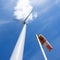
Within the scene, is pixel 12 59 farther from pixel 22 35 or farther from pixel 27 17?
pixel 27 17

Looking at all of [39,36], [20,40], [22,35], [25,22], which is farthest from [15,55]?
[39,36]

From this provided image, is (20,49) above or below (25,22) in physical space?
below

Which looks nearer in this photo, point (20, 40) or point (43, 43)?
point (20, 40)

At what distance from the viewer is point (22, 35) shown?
3700 centimetres

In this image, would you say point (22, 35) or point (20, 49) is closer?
point (20, 49)

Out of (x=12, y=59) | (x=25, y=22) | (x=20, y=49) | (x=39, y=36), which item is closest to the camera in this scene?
(x=12, y=59)

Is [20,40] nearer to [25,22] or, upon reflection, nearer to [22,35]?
[22,35]

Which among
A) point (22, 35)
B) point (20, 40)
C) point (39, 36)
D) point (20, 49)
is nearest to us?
point (20, 49)

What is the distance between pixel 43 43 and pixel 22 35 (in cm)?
2310

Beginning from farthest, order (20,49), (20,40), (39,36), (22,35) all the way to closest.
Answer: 1. (39,36)
2. (22,35)
3. (20,40)
4. (20,49)

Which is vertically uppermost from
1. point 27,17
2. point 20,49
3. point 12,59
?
point 27,17

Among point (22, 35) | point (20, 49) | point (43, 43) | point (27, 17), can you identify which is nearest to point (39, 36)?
point (43, 43)

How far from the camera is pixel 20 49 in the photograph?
105ft

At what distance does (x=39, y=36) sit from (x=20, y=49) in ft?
84.4
